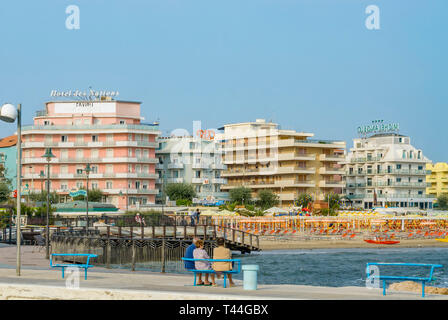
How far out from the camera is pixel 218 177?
128m

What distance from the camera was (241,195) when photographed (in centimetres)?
11969

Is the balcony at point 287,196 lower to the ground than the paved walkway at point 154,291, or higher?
higher

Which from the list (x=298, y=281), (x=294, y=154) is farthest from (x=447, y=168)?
(x=298, y=281)

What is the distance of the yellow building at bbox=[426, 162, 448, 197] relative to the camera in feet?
522

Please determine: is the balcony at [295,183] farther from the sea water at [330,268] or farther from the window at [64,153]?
the sea water at [330,268]

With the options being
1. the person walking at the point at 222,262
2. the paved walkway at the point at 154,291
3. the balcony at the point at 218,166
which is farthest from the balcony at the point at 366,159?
the person walking at the point at 222,262

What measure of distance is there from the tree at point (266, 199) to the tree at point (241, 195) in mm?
1946

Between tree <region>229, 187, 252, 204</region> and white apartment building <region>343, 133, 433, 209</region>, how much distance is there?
22.9m

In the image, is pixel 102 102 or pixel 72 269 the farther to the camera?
pixel 102 102

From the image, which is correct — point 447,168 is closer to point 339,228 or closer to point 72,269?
point 339,228

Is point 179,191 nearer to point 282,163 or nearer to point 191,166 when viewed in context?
point 191,166

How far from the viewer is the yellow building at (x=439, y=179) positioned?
522 ft

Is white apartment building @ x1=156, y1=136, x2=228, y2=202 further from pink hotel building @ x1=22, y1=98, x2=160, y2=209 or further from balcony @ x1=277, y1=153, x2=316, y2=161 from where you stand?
balcony @ x1=277, y1=153, x2=316, y2=161
